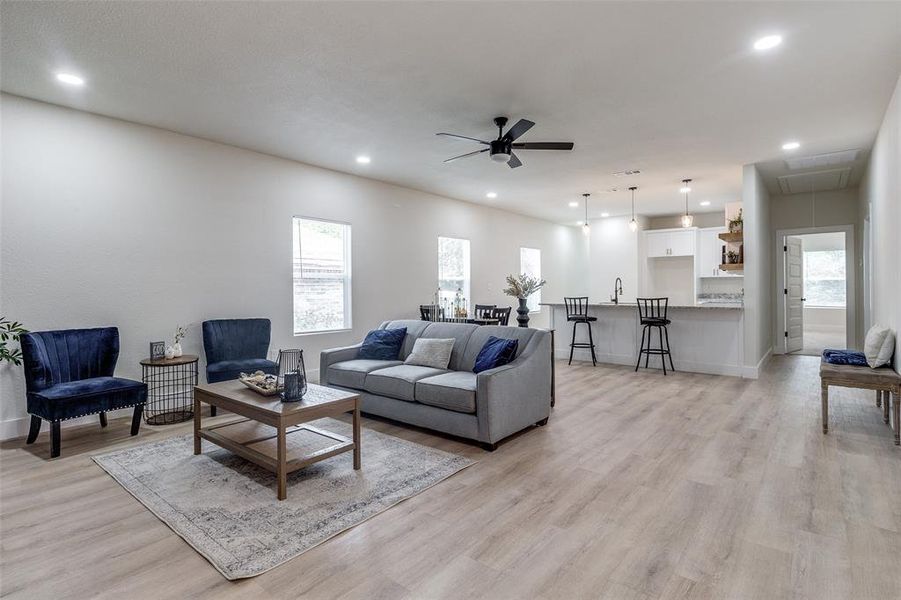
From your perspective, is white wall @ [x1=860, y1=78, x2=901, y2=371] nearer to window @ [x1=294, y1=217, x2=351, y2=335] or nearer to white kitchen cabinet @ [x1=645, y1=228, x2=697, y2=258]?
white kitchen cabinet @ [x1=645, y1=228, x2=697, y2=258]

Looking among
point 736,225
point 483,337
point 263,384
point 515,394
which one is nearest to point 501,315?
point 483,337

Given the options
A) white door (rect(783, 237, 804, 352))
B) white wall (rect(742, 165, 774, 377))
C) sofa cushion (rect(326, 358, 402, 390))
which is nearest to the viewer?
sofa cushion (rect(326, 358, 402, 390))

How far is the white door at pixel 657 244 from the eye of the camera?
1002 cm

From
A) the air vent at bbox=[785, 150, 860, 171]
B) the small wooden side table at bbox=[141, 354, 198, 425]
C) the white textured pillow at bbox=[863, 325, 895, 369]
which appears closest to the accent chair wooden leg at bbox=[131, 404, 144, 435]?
the small wooden side table at bbox=[141, 354, 198, 425]

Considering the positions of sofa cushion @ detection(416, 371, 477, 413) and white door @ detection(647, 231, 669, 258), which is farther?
white door @ detection(647, 231, 669, 258)

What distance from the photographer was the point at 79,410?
3508mm

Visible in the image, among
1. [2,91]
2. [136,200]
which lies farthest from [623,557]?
[2,91]

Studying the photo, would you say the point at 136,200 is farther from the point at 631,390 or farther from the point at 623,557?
the point at 631,390

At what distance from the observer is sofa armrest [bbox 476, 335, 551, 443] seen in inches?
135

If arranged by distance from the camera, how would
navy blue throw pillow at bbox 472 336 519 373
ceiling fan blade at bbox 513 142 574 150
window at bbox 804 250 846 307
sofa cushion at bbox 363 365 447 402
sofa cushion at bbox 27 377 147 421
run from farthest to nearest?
window at bbox 804 250 846 307 < ceiling fan blade at bbox 513 142 574 150 < sofa cushion at bbox 363 365 447 402 < navy blue throw pillow at bbox 472 336 519 373 < sofa cushion at bbox 27 377 147 421

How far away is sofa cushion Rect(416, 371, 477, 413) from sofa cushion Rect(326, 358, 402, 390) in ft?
2.43

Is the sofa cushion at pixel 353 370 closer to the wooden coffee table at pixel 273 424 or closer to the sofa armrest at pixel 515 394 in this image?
the wooden coffee table at pixel 273 424

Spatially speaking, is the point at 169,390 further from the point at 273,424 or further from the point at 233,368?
the point at 273,424

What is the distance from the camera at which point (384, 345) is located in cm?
479
